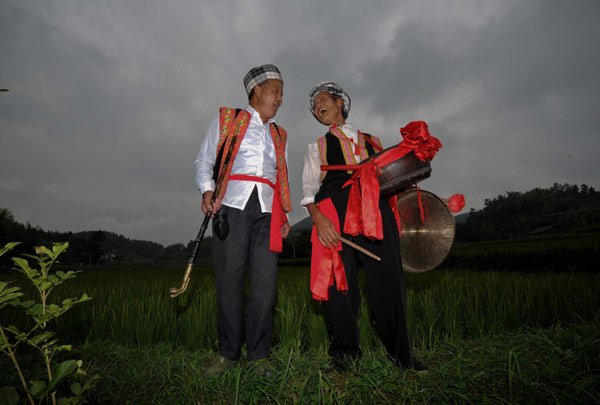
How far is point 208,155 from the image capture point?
245 centimetres

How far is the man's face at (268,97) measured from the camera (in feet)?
8.14

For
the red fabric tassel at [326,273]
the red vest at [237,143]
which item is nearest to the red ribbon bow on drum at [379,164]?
the red fabric tassel at [326,273]

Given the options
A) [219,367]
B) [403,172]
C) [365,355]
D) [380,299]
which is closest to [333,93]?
[403,172]

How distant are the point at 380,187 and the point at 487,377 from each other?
1392 millimetres

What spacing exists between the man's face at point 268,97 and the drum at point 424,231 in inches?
48.0

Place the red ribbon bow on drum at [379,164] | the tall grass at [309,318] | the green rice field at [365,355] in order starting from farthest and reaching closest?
the tall grass at [309,318] < the red ribbon bow on drum at [379,164] < the green rice field at [365,355]

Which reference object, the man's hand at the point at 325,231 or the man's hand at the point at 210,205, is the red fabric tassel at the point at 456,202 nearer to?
the man's hand at the point at 325,231

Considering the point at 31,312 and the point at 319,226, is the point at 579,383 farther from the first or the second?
the point at 31,312

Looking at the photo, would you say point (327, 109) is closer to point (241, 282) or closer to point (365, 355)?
point (241, 282)

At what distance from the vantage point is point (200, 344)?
3.06 meters

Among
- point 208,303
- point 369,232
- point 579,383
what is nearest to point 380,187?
point 369,232

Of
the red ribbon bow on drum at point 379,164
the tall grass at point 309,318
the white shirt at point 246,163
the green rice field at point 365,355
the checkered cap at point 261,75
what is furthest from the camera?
the tall grass at point 309,318

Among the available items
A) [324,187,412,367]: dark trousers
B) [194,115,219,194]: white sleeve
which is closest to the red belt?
[194,115,219,194]: white sleeve

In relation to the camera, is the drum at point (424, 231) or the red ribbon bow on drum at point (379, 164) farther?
the drum at point (424, 231)
